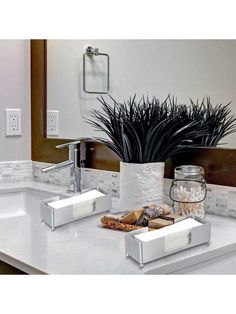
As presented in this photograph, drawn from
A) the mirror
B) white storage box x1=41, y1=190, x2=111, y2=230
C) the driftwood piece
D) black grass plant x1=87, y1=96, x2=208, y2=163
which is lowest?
the driftwood piece

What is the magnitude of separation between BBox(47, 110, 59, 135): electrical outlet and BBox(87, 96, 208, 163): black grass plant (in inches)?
23.4

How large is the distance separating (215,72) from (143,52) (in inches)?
13.3

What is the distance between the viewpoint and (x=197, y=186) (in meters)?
→ 1.21

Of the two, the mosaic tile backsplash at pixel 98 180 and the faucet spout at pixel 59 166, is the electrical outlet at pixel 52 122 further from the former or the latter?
the faucet spout at pixel 59 166

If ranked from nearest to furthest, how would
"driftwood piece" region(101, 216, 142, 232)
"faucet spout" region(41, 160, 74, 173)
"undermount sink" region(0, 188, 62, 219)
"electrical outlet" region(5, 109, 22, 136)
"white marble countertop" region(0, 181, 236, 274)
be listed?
"white marble countertop" region(0, 181, 236, 274) → "driftwood piece" region(101, 216, 142, 232) → "faucet spout" region(41, 160, 74, 173) → "undermount sink" region(0, 188, 62, 219) → "electrical outlet" region(5, 109, 22, 136)

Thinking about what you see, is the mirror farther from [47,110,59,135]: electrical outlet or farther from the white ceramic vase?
the white ceramic vase

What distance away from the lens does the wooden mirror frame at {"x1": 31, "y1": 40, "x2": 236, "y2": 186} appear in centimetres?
129

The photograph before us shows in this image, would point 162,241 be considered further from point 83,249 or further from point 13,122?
point 13,122

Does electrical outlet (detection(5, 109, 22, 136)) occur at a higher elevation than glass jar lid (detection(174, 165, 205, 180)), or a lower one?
higher

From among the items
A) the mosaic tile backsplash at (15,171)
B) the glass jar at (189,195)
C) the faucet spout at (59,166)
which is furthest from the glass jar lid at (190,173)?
the mosaic tile backsplash at (15,171)

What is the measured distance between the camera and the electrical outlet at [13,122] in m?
1.88

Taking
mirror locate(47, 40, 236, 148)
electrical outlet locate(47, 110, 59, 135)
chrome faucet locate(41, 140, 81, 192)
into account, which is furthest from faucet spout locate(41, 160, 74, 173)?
electrical outlet locate(47, 110, 59, 135)

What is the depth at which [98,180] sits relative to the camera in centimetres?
167

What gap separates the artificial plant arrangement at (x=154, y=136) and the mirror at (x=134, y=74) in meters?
0.04
